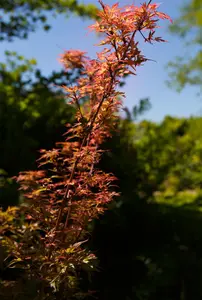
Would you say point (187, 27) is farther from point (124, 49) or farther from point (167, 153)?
point (124, 49)

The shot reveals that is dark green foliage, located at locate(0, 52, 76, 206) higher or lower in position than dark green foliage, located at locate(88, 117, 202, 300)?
higher

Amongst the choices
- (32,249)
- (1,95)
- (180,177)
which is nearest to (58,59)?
(32,249)

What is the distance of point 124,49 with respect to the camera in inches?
71.1

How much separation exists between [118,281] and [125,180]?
39.2 inches

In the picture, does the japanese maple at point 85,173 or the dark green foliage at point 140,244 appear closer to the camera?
the japanese maple at point 85,173

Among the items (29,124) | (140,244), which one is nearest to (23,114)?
(29,124)

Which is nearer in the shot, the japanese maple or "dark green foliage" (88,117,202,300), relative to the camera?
the japanese maple

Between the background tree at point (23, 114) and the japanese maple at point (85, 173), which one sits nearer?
the japanese maple at point (85, 173)

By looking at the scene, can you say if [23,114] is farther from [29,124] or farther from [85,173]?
[85,173]

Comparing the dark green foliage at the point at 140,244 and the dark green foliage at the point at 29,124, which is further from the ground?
the dark green foliage at the point at 29,124

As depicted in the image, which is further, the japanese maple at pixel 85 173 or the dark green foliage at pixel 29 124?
the dark green foliage at pixel 29 124

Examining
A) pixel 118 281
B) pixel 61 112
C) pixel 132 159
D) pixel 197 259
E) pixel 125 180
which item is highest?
pixel 61 112

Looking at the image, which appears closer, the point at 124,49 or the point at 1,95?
the point at 124,49

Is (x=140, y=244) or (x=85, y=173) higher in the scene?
(x=85, y=173)
